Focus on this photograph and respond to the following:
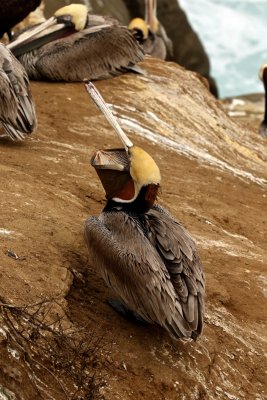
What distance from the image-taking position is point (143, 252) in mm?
5379

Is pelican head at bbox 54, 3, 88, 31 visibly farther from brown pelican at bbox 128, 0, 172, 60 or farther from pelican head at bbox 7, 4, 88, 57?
brown pelican at bbox 128, 0, 172, 60

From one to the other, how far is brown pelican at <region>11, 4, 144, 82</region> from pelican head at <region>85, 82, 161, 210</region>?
483 centimetres

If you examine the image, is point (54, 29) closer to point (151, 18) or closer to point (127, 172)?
point (127, 172)

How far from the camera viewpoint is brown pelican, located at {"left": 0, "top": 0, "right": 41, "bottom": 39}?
1068 cm

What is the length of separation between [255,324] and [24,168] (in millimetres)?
2307

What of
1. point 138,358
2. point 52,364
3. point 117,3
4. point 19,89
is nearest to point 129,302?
point 138,358

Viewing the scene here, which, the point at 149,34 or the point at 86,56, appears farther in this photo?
the point at 149,34

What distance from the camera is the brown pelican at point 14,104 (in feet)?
27.4

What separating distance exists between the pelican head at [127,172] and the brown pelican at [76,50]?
483cm

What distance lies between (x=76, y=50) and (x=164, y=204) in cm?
352

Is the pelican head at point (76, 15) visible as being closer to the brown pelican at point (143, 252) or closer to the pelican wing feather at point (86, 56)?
the pelican wing feather at point (86, 56)

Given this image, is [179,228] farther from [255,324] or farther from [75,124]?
[75,124]

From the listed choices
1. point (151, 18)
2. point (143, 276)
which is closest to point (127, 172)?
point (143, 276)

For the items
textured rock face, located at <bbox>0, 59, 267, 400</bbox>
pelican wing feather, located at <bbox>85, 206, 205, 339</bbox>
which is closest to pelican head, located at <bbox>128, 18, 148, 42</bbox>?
textured rock face, located at <bbox>0, 59, 267, 400</bbox>
